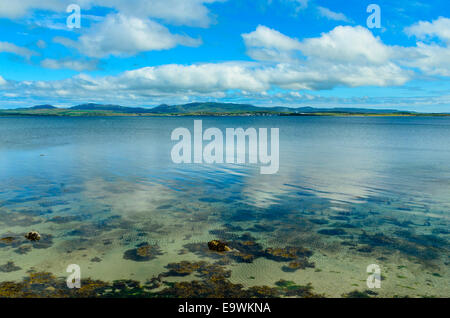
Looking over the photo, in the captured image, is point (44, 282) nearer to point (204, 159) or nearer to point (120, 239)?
point (120, 239)

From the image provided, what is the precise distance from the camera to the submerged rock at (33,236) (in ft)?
46.7

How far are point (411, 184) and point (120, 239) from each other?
23.7 m

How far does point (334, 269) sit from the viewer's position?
466 inches

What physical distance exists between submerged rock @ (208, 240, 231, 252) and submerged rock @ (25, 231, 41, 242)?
7983 mm

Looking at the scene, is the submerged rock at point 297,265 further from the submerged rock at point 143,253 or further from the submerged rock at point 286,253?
the submerged rock at point 143,253

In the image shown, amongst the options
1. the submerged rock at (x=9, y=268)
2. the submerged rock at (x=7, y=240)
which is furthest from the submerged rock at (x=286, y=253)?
the submerged rock at (x=7, y=240)

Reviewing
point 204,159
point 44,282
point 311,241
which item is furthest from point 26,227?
point 204,159

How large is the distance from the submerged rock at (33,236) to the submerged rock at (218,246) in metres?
7.98

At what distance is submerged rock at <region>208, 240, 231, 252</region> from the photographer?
13.3 meters

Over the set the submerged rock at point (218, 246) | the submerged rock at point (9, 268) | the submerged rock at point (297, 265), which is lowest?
the submerged rock at point (297, 265)

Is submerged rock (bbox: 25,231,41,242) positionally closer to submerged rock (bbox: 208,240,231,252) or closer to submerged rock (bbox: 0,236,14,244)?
submerged rock (bbox: 0,236,14,244)

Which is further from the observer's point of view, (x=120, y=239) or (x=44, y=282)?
(x=120, y=239)
